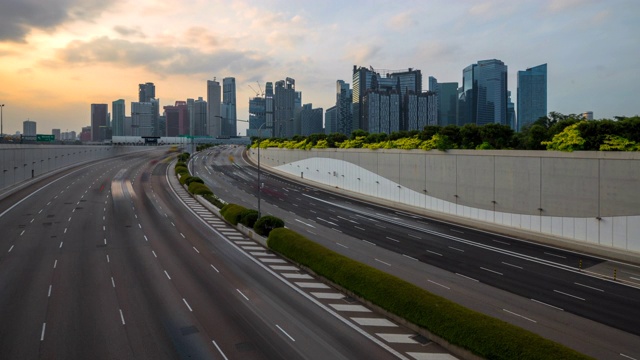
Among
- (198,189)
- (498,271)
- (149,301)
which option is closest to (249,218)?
(149,301)

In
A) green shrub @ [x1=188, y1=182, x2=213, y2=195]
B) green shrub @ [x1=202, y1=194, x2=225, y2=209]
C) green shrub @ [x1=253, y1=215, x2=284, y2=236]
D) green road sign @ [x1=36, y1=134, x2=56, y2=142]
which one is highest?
green road sign @ [x1=36, y1=134, x2=56, y2=142]

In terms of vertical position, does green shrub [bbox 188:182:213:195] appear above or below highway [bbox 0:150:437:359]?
above

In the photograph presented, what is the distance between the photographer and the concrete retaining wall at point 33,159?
216ft

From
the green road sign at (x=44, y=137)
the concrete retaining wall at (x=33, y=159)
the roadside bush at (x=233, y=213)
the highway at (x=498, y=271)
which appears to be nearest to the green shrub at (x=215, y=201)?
the roadside bush at (x=233, y=213)

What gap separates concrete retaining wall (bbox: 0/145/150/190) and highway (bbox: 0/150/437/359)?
22.9 metres

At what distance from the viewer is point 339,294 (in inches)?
1054

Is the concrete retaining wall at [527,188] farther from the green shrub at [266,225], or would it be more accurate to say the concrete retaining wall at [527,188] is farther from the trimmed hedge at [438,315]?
the green shrub at [266,225]

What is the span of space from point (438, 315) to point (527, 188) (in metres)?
29.2

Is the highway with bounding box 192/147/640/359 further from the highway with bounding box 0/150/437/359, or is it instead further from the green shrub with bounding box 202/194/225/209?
the highway with bounding box 0/150/437/359

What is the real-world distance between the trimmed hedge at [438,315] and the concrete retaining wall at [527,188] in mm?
23980

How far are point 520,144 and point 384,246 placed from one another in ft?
91.0

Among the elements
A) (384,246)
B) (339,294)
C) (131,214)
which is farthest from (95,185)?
(339,294)

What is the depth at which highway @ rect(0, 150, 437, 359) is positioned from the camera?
62.2ft

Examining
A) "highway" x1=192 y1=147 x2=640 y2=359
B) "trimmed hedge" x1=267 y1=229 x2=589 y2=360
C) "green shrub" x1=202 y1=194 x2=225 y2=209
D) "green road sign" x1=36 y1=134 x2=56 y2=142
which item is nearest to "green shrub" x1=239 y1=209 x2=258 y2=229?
"highway" x1=192 y1=147 x2=640 y2=359
